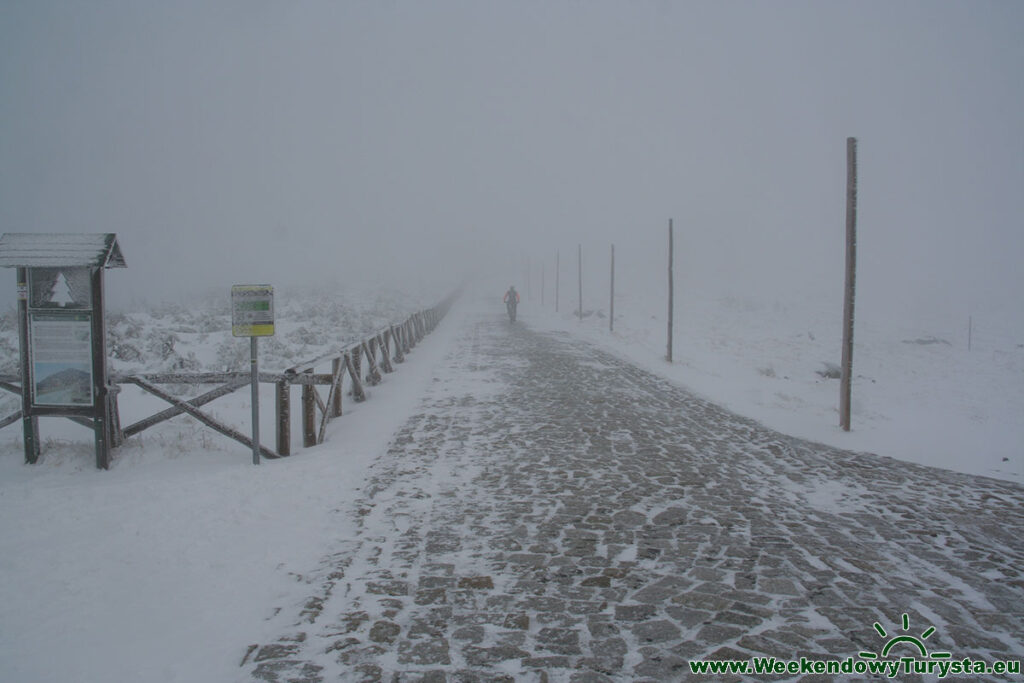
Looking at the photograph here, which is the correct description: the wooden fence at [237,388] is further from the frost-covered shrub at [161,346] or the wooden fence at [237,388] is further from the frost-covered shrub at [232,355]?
the frost-covered shrub at [161,346]

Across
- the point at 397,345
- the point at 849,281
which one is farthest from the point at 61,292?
the point at 849,281

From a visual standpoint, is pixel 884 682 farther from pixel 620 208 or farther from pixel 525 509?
pixel 620 208

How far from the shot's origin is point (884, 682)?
10.4 ft

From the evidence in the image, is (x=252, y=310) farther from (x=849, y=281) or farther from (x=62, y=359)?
(x=849, y=281)

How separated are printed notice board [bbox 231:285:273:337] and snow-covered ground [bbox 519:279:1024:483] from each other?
25.9ft

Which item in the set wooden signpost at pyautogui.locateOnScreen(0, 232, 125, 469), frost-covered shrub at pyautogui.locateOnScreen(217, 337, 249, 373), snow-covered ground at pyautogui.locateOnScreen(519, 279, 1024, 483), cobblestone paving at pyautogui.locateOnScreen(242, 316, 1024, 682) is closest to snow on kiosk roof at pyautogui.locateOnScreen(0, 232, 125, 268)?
wooden signpost at pyautogui.locateOnScreen(0, 232, 125, 469)

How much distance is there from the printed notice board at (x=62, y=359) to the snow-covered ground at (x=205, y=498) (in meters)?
0.84

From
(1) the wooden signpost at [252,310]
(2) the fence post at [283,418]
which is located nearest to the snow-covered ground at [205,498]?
(2) the fence post at [283,418]

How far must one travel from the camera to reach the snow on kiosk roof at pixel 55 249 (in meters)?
6.67

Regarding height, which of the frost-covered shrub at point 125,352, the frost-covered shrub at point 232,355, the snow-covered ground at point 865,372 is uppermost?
the frost-covered shrub at point 125,352

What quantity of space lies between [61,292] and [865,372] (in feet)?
69.2

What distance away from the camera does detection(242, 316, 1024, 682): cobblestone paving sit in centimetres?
340

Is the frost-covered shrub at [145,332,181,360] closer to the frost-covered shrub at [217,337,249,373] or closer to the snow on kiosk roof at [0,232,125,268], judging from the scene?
the frost-covered shrub at [217,337,249,373]

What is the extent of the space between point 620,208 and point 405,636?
202628 millimetres
